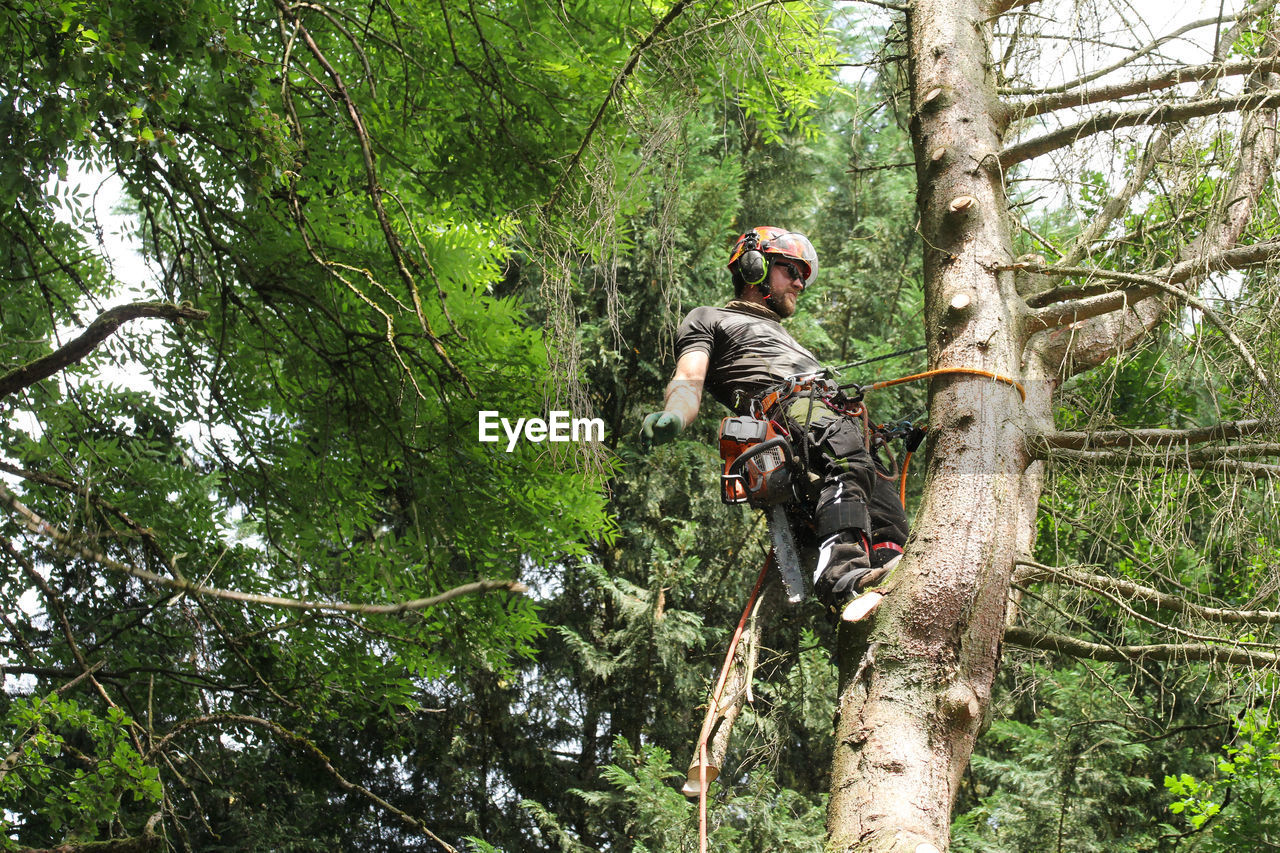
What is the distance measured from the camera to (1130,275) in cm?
283

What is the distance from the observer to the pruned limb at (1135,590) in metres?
2.97

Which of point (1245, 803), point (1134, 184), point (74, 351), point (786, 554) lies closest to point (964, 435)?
point (786, 554)

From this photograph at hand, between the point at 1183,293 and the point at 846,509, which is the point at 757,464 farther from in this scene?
the point at 1183,293

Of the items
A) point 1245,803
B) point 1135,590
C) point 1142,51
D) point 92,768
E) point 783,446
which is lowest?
point 1245,803

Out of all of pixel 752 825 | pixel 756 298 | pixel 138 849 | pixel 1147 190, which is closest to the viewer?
pixel 138 849

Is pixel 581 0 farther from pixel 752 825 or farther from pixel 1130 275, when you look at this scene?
pixel 752 825

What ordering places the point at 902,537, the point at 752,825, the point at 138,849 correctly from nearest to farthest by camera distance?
the point at 138,849
the point at 902,537
the point at 752,825

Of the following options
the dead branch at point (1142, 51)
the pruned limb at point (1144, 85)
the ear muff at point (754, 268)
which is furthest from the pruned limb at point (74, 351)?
the dead branch at point (1142, 51)

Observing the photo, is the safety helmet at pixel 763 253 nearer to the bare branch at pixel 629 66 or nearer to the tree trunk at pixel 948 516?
the bare branch at pixel 629 66

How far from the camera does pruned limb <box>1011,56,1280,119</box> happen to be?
294 centimetres

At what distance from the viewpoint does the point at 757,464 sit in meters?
3.47

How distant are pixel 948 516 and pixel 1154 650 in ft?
2.79

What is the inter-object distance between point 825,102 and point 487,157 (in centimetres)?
750

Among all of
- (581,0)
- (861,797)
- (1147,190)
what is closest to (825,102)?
(581,0)
